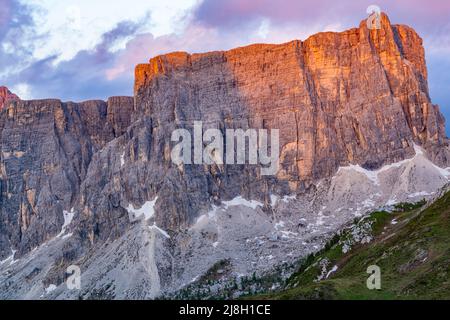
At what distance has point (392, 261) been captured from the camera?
124m

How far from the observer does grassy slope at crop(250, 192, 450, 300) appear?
102188 millimetres

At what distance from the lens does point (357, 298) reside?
→ 10788 cm

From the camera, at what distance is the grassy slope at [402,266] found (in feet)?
335

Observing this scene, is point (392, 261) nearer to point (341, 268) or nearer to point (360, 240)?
point (341, 268)

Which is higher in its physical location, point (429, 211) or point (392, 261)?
point (429, 211)

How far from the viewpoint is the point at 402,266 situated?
118000 millimetres
